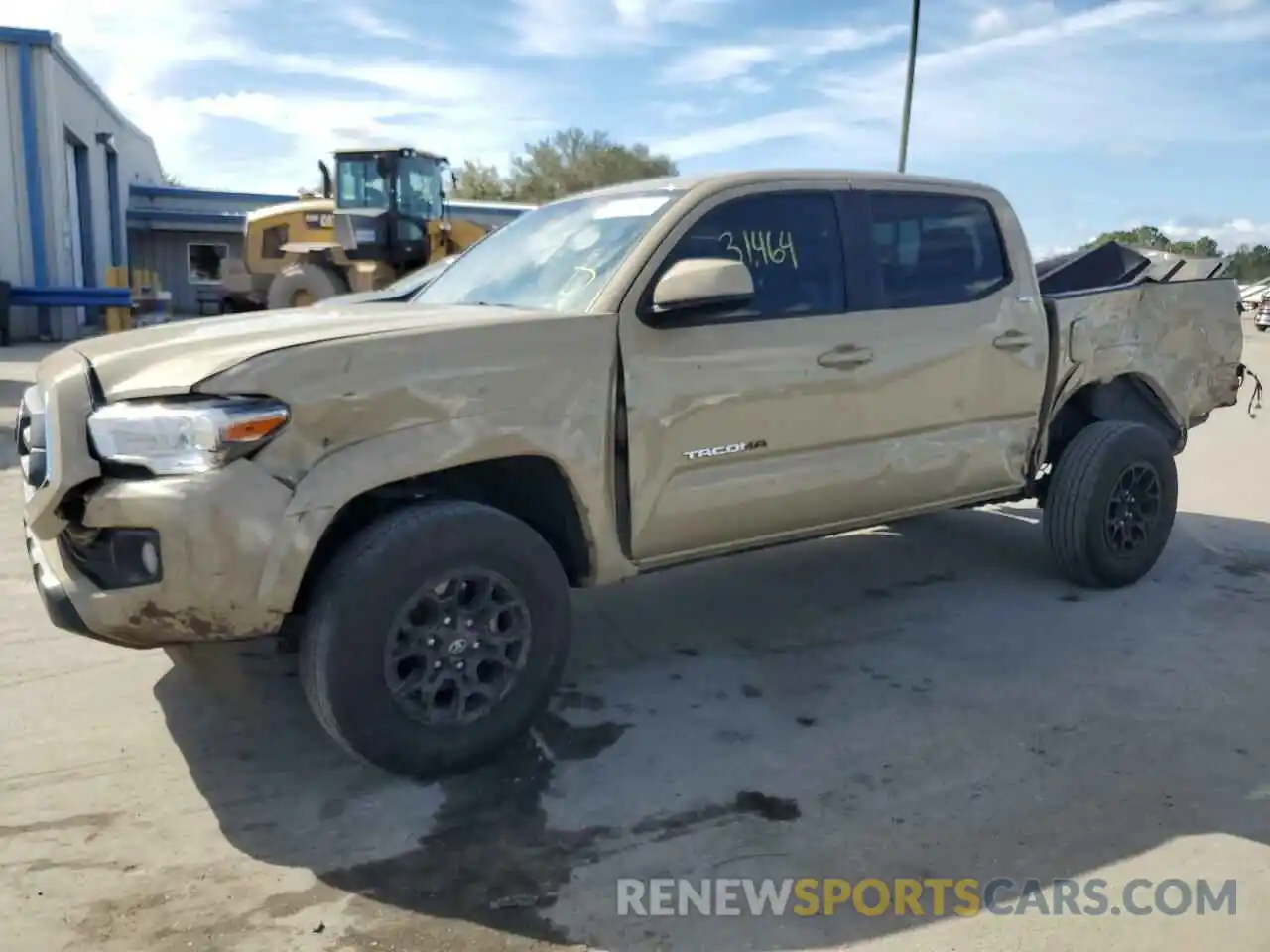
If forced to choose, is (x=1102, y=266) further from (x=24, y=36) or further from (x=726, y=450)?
(x=24, y=36)

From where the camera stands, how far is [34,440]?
10.9 feet

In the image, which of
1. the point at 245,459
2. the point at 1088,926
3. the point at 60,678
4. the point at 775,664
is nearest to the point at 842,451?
the point at 775,664

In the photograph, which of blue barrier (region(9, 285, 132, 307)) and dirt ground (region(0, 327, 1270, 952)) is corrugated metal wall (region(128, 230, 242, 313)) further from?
dirt ground (region(0, 327, 1270, 952))

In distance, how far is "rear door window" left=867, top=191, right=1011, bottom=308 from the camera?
14.8 ft

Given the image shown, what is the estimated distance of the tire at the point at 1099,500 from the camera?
5.16m

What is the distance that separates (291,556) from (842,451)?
2.18 meters

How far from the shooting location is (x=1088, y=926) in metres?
2.70

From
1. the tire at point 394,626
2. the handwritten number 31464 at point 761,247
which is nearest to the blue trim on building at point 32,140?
the handwritten number 31464 at point 761,247

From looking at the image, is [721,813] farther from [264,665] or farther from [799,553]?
[799,553]

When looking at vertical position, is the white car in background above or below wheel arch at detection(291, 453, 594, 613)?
above

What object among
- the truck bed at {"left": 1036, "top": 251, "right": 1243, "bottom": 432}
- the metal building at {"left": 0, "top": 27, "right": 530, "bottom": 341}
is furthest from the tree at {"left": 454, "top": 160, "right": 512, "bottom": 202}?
the truck bed at {"left": 1036, "top": 251, "right": 1243, "bottom": 432}

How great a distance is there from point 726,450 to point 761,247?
82 cm

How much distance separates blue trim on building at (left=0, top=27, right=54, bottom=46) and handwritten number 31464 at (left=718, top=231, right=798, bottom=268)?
68.4 ft

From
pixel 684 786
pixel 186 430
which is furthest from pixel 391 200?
pixel 684 786
